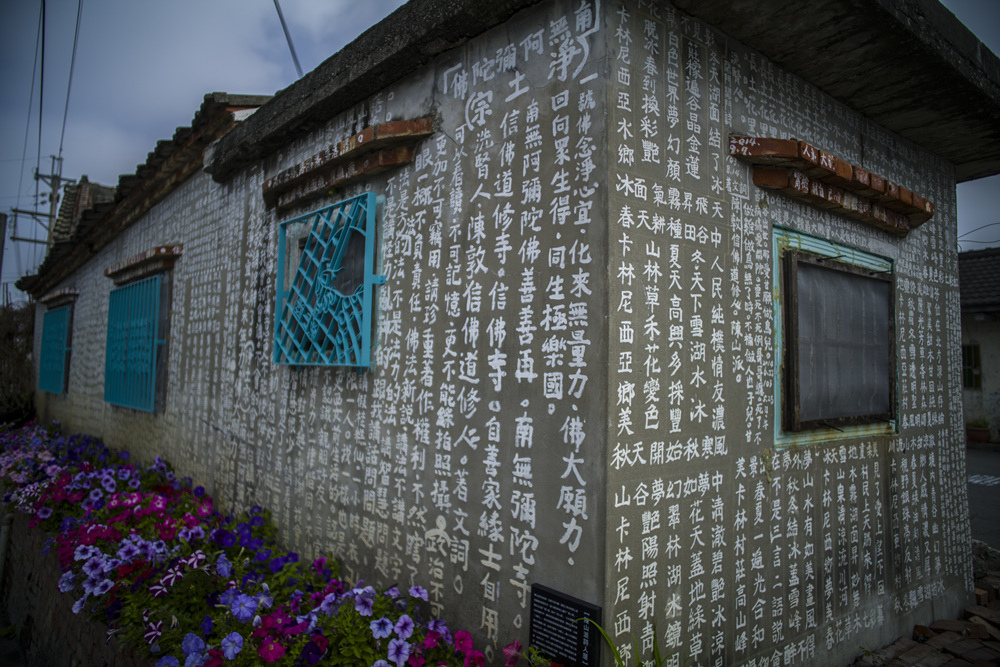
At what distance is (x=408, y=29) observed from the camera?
9.94 ft

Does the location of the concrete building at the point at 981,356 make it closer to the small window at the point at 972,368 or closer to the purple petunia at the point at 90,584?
the small window at the point at 972,368

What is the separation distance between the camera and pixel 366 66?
334 centimetres

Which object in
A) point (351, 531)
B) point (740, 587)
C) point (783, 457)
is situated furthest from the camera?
point (351, 531)

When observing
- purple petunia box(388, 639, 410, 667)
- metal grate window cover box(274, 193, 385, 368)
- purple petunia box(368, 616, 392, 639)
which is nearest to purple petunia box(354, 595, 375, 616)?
purple petunia box(368, 616, 392, 639)

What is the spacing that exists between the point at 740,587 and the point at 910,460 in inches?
75.4

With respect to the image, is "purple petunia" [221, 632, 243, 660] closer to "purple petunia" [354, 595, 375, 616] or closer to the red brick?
"purple petunia" [354, 595, 375, 616]

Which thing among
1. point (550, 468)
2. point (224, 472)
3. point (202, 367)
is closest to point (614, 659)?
point (550, 468)

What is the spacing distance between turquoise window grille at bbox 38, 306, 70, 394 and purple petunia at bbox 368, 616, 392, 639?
31.6 ft

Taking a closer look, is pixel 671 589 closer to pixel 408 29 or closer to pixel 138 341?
pixel 408 29

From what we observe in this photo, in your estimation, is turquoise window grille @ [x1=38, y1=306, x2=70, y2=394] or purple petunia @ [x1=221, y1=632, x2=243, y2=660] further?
turquoise window grille @ [x1=38, y1=306, x2=70, y2=394]

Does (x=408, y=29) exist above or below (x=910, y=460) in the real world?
above

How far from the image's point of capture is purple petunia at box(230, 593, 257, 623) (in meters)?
2.76

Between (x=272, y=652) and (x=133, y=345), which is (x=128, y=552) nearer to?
(x=272, y=652)

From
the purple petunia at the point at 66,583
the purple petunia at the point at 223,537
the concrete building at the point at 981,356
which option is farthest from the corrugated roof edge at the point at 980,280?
the purple petunia at the point at 66,583
